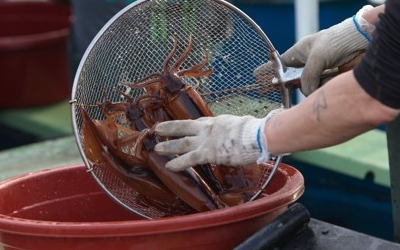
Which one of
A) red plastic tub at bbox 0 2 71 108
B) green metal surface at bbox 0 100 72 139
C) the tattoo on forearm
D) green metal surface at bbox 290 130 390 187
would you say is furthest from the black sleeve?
red plastic tub at bbox 0 2 71 108

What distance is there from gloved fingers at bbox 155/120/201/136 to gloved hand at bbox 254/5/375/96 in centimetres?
42

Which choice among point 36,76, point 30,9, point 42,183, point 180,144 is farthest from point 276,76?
point 30,9

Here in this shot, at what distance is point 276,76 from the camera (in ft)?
9.49

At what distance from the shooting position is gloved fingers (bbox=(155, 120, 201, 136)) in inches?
104

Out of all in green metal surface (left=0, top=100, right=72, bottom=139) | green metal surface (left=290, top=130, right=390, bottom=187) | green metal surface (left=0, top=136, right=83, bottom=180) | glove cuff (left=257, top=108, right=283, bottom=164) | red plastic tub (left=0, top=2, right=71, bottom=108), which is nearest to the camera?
glove cuff (left=257, top=108, right=283, bottom=164)

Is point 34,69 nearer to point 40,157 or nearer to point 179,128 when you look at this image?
point 40,157

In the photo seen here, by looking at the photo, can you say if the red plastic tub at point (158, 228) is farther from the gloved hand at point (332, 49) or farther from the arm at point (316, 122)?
the gloved hand at point (332, 49)

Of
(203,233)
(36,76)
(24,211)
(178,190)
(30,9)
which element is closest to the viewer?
(203,233)

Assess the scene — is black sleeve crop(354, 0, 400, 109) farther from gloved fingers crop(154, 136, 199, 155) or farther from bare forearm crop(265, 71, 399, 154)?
gloved fingers crop(154, 136, 199, 155)

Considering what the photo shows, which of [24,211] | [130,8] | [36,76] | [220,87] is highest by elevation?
[130,8]

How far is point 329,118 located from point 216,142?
0.41 m

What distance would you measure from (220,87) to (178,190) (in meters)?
0.49

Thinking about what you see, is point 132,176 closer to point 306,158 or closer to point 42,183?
point 42,183

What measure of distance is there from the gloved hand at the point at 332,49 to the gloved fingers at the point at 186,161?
1.57 feet
